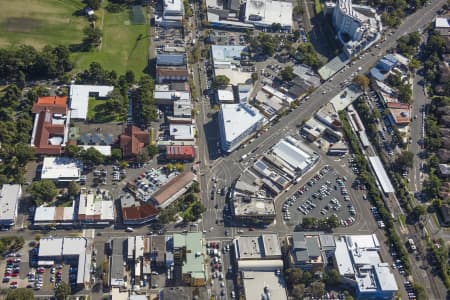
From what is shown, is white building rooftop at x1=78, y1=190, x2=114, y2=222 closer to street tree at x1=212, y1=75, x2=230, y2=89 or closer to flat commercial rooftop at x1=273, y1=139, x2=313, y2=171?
flat commercial rooftop at x1=273, y1=139, x2=313, y2=171

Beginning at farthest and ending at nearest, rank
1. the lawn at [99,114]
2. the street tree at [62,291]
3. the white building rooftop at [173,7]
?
the white building rooftop at [173,7], the lawn at [99,114], the street tree at [62,291]

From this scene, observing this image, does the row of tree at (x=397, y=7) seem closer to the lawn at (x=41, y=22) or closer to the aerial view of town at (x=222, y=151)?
the aerial view of town at (x=222, y=151)

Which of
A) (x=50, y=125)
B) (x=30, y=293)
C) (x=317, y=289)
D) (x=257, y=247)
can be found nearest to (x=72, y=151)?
(x=50, y=125)

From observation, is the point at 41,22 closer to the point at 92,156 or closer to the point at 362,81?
the point at 92,156

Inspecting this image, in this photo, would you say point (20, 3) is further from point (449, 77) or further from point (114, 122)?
point (449, 77)

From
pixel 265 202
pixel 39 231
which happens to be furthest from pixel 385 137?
pixel 39 231

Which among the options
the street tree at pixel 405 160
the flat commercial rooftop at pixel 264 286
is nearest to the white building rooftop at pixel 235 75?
the street tree at pixel 405 160
